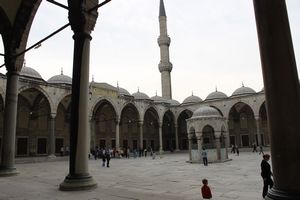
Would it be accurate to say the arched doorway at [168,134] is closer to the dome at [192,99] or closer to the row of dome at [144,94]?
the row of dome at [144,94]

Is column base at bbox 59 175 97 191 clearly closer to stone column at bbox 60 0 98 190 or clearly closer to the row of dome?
stone column at bbox 60 0 98 190

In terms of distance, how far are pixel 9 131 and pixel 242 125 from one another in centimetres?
3048

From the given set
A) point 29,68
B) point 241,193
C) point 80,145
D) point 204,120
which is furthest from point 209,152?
point 29,68

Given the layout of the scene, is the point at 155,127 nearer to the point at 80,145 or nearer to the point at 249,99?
the point at 249,99

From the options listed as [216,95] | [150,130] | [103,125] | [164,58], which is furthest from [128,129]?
[216,95]

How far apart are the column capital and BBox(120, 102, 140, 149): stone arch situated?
25.6 meters

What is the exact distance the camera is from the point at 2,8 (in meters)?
9.13

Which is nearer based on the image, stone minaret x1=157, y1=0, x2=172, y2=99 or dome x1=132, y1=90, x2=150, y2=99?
dome x1=132, y1=90, x2=150, y2=99

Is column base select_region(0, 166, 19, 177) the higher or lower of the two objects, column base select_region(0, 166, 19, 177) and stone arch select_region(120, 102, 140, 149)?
the lower

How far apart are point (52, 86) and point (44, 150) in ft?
23.2

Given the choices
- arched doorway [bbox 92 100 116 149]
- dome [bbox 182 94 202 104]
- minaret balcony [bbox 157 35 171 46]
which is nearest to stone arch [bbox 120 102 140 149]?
arched doorway [bbox 92 100 116 149]

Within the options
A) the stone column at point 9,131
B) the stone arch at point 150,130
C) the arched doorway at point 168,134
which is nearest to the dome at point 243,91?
Answer: the arched doorway at point 168,134

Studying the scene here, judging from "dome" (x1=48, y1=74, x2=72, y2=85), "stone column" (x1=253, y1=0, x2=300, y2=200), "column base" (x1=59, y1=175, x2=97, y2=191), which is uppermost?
"dome" (x1=48, y1=74, x2=72, y2=85)

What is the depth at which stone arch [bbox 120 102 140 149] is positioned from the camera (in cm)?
3209
